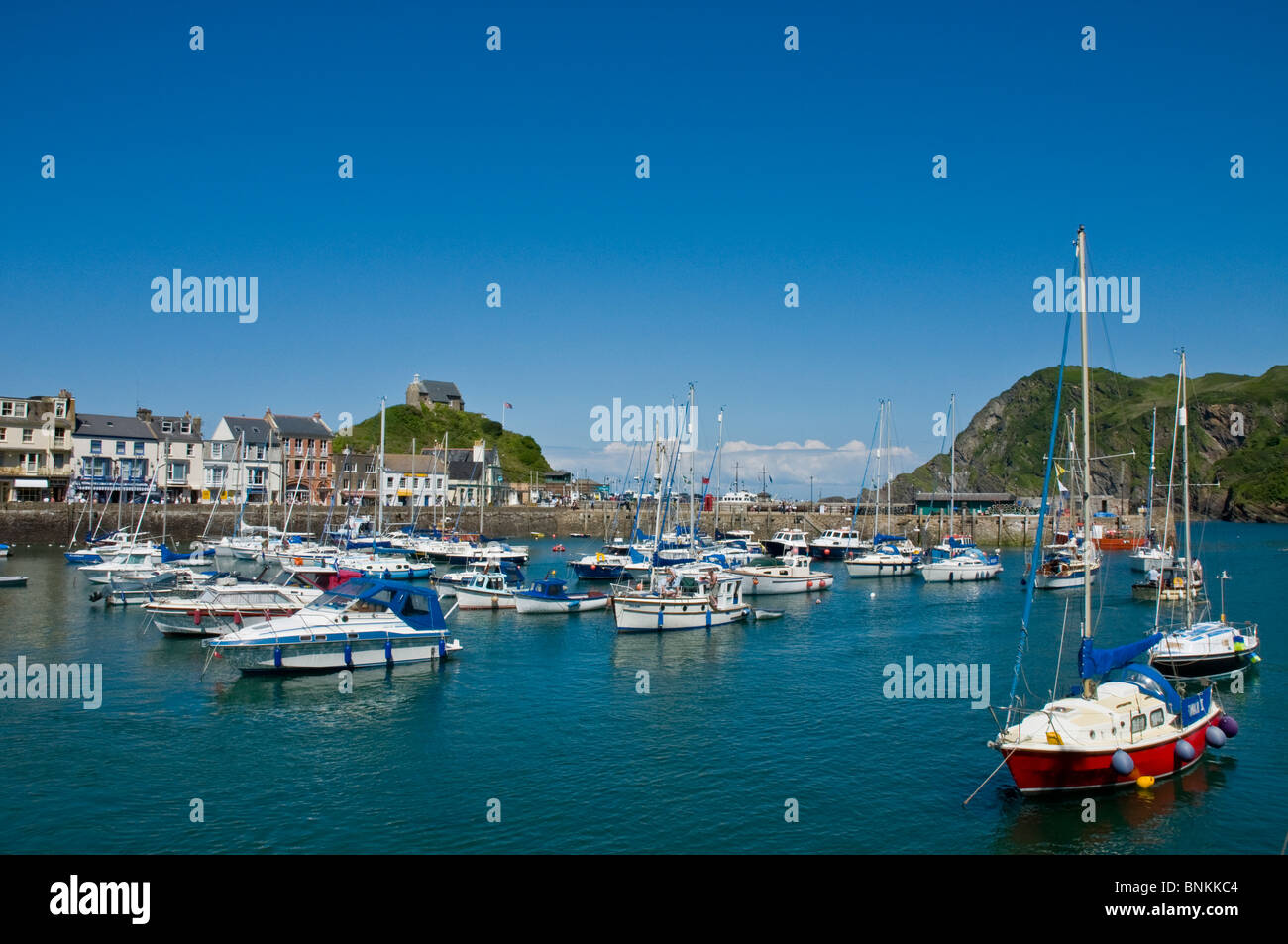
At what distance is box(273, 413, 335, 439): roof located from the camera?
128375 mm

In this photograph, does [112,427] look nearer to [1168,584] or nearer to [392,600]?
[392,600]

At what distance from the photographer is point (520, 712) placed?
112ft

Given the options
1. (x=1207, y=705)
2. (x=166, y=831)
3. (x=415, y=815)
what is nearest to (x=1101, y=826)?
(x=1207, y=705)

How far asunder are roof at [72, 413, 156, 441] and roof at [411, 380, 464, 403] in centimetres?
7238

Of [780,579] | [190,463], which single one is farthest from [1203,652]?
[190,463]

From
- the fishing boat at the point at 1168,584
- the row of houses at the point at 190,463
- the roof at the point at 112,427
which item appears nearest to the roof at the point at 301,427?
the row of houses at the point at 190,463

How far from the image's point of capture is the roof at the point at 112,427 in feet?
368

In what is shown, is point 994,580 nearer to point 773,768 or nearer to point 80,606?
point 773,768

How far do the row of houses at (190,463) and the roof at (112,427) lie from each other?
13cm

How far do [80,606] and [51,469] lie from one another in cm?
6371

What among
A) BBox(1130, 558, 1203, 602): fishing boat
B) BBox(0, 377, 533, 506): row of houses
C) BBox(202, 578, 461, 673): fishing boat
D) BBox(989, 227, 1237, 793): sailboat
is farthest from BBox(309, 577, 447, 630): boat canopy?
BBox(0, 377, 533, 506): row of houses

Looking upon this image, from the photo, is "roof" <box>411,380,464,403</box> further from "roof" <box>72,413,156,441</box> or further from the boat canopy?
the boat canopy

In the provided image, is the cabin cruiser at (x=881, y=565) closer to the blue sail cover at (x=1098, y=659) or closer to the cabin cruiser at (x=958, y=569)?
the cabin cruiser at (x=958, y=569)

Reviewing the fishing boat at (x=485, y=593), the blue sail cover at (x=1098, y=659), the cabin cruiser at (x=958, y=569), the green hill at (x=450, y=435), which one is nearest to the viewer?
the blue sail cover at (x=1098, y=659)
